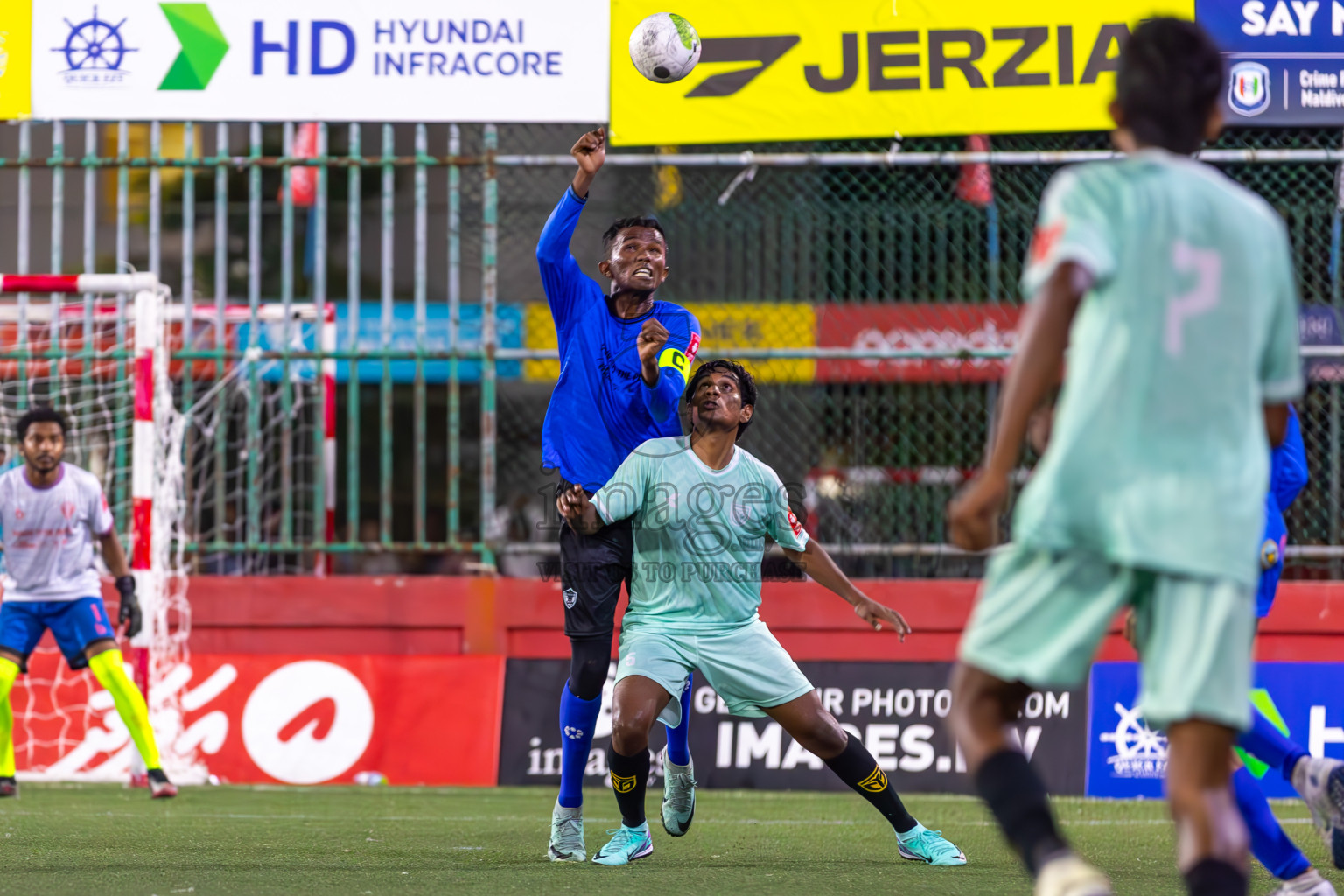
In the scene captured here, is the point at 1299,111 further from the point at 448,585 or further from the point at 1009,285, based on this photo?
the point at 448,585

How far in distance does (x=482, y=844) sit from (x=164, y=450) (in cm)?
437

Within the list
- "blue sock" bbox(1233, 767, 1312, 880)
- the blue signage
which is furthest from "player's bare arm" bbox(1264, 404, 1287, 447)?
the blue signage

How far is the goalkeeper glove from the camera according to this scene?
8047 millimetres

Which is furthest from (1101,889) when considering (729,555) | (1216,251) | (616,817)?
(616,817)

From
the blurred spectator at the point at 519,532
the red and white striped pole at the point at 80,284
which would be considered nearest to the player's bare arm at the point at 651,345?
the blurred spectator at the point at 519,532

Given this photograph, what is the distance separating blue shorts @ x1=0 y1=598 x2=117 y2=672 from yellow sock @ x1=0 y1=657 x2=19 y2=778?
12 centimetres

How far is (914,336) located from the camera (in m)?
9.33

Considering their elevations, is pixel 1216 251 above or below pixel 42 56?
below

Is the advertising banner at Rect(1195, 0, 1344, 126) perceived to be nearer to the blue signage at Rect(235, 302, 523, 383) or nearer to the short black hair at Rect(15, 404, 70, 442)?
the blue signage at Rect(235, 302, 523, 383)

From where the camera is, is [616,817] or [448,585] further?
[448,585]

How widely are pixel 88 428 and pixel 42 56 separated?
234cm

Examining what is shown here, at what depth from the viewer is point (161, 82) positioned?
9.73 m

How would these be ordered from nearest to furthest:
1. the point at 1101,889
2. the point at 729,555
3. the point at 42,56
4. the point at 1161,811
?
the point at 1101,889
the point at 729,555
the point at 1161,811
the point at 42,56

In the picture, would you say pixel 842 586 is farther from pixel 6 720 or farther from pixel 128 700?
pixel 6 720
